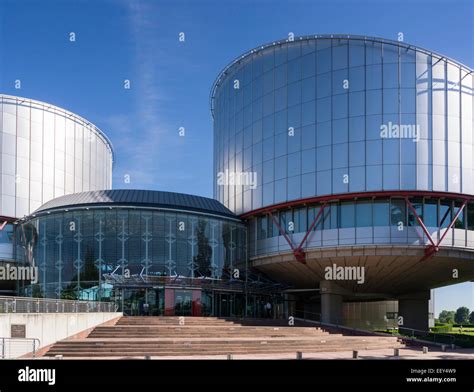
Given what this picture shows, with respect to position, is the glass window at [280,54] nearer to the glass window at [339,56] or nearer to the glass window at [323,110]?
the glass window at [339,56]

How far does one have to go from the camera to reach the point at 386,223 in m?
44.3

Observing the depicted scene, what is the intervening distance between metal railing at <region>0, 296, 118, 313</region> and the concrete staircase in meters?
1.62

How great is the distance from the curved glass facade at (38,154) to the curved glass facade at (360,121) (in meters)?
24.9

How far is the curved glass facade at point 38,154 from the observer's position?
58.6 metres

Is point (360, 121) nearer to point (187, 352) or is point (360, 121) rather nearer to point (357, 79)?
point (357, 79)

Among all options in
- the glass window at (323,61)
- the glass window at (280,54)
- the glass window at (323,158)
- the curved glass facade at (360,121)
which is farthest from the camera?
the glass window at (280,54)

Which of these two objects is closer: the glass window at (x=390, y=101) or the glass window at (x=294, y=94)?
the glass window at (x=390, y=101)

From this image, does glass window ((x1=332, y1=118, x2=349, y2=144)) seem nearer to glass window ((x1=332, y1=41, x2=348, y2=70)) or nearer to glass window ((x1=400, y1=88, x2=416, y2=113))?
glass window ((x1=400, y1=88, x2=416, y2=113))

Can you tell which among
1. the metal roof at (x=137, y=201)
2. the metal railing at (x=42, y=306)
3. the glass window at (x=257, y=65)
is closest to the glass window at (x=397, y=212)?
the metal roof at (x=137, y=201)

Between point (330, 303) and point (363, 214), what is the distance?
8.87 meters

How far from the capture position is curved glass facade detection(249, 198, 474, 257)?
144ft
